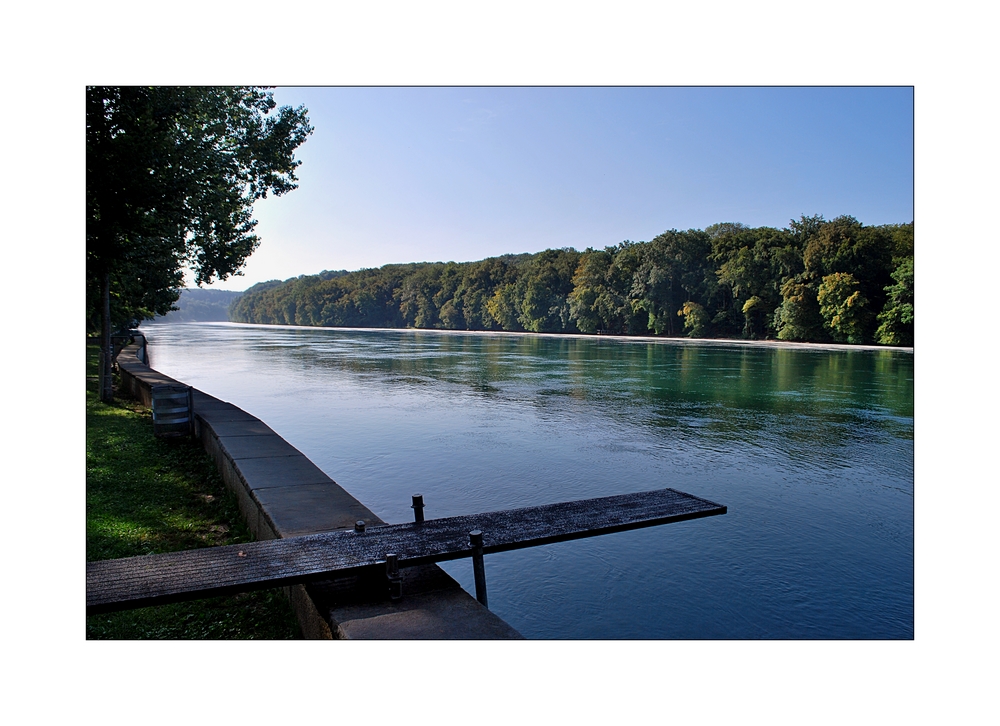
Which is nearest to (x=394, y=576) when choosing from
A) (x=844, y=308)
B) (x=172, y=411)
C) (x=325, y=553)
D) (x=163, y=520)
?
(x=325, y=553)

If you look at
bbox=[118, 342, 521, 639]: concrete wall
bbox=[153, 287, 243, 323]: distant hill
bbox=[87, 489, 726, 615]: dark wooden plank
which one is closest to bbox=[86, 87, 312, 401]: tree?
bbox=[118, 342, 521, 639]: concrete wall

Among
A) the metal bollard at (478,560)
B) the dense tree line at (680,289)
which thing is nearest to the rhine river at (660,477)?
the metal bollard at (478,560)

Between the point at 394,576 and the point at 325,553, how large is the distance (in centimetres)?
60

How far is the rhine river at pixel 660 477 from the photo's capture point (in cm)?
536

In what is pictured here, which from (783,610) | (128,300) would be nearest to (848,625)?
(783,610)

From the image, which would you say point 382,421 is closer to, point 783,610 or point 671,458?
point 671,458

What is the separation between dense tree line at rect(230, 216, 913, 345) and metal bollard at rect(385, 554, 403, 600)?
38.8 meters

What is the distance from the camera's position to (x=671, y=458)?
10227 millimetres

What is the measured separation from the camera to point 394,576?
406 centimetres

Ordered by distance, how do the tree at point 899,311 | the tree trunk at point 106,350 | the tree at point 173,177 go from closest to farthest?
1. the tree at point 173,177
2. the tree trunk at point 106,350
3. the tree at point 899,311

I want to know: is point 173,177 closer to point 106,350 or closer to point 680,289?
point 106,350

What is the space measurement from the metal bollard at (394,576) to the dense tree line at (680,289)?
38792 mm

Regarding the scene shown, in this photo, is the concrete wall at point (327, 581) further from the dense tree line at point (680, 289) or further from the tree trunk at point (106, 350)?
the dense tree line at point (680, 289)

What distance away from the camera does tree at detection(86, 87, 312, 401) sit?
27.5ft
